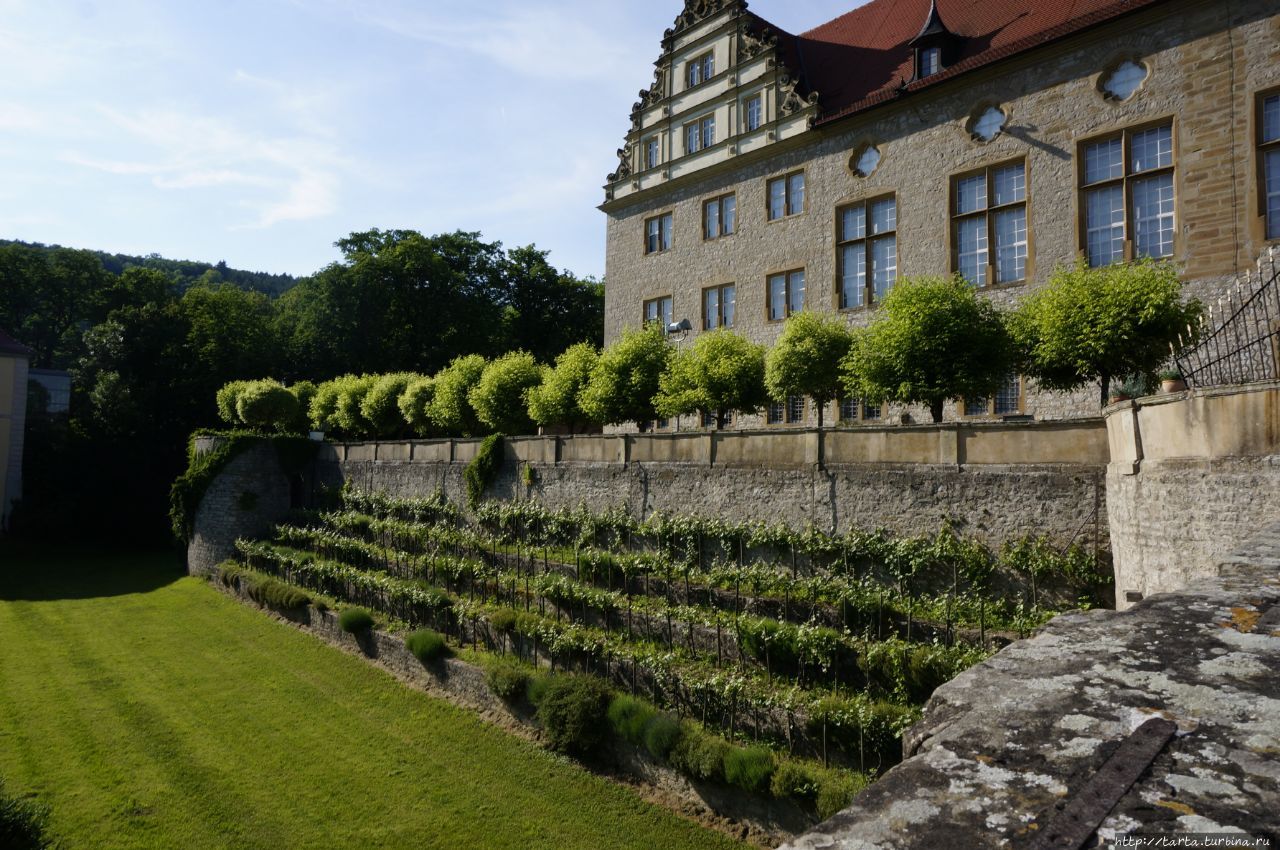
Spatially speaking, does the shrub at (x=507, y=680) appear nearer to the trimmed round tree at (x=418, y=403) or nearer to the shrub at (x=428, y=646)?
the shrub at (x=428, y=646)

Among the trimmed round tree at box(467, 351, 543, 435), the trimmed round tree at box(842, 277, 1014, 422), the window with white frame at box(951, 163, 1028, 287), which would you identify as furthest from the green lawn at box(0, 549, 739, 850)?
the window with white frame at box(951, 163, 1028, 287)

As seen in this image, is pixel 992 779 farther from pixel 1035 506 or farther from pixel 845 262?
pixel 845 262

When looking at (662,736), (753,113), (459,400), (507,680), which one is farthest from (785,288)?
(662,736)

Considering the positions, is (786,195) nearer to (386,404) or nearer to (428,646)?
(428,646)

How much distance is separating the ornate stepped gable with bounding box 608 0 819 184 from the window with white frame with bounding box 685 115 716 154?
1.67 metres

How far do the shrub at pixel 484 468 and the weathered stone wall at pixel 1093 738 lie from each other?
70.9ft

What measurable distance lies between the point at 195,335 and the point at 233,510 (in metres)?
17.1

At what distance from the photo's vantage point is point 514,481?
23.6 metres

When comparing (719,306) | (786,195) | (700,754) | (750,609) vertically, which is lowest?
(700,754)

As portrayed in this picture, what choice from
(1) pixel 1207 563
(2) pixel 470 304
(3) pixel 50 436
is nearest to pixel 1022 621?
(1) pixel 1207 563

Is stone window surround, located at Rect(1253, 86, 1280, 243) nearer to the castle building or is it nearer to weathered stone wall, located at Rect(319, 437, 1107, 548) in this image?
the castle building

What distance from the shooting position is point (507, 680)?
1595 centimetres

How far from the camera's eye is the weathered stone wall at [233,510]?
108 feet

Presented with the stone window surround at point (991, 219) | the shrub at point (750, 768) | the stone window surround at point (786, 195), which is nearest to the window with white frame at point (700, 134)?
the stone window surround at point (786, 195)
